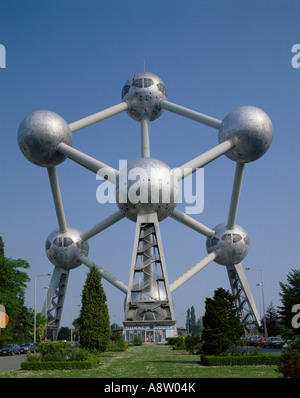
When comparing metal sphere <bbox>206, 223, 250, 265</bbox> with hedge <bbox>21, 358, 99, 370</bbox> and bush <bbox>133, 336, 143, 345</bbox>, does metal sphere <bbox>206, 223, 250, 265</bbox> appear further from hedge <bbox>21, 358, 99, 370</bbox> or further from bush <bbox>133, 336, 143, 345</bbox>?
hedge <bbox>21, 358, 99, 370</bbox>

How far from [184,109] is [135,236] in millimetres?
13203

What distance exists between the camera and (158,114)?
157 ft

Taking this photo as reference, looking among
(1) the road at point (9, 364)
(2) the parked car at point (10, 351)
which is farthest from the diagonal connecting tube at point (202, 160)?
(2) the parked car at point (10, 351)

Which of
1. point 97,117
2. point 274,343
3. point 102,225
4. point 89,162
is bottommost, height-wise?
point 274,343

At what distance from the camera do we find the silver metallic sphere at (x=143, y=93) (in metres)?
45.7

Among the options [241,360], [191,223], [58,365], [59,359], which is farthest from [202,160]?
[58,365]

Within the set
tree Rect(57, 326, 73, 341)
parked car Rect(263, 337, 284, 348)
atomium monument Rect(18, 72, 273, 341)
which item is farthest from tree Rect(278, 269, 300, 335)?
tree Rect(57, 326, 73, 341)

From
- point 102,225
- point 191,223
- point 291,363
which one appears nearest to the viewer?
point 291,363

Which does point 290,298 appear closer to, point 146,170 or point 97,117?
point 146,170

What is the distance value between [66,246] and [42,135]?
51.0 feet

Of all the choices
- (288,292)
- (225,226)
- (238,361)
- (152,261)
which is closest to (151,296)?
(152,261)

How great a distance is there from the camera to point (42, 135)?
1428 inches

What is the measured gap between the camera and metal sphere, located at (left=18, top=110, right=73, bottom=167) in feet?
119
